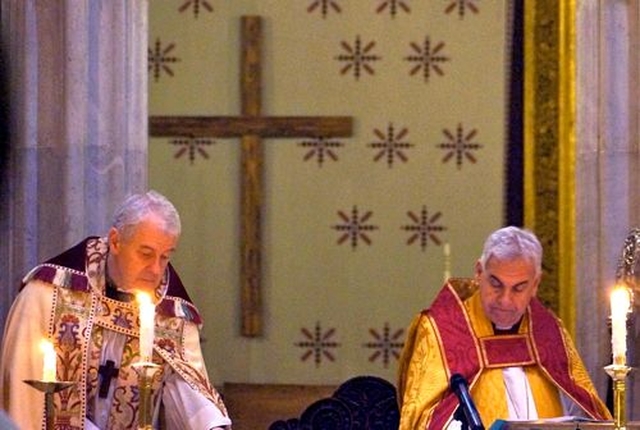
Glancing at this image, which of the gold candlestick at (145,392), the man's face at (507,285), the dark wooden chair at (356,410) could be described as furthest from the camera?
the dark wooden chair at (356,410)

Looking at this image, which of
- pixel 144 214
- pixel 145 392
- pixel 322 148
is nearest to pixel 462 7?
pixel 322 148

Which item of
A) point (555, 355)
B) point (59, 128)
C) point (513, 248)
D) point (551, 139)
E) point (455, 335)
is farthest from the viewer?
point (551, 139)

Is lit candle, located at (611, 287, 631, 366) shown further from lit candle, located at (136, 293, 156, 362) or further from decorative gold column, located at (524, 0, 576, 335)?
decorative gold column, located at (524, 0, 576, 335)

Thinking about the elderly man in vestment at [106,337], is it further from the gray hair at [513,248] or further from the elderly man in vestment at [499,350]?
the gray hair at [513,248]

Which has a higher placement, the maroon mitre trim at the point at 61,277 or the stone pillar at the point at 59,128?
the stone pillar at the point at 59,128

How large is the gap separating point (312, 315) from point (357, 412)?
2.25m

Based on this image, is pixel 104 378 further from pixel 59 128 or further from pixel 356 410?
pixel 59 128

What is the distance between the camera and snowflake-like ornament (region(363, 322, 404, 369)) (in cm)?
1009

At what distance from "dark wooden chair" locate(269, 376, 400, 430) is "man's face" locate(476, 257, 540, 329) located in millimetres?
808

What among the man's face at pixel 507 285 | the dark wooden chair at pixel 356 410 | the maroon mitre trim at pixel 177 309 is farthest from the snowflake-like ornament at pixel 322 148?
the maroon mitre trim at pixel 177 309

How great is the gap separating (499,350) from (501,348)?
1cm

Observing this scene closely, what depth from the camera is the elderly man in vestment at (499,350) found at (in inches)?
281

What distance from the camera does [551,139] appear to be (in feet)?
31.9

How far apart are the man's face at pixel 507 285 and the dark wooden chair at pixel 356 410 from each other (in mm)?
808
